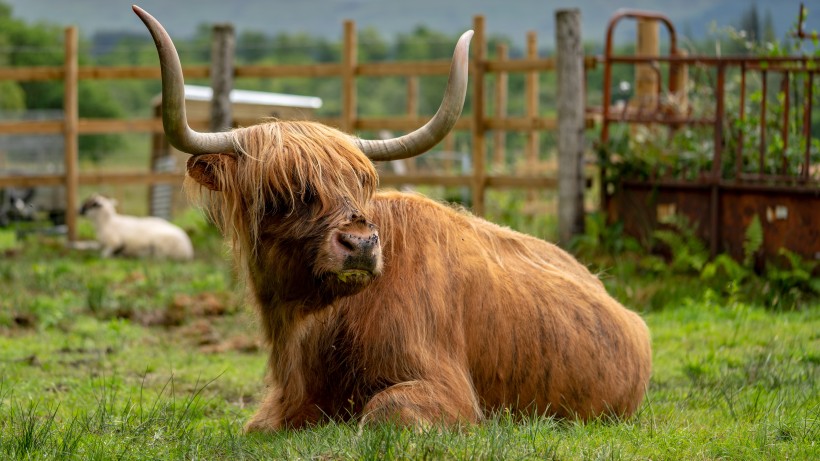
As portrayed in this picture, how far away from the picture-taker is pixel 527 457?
3.70 metres

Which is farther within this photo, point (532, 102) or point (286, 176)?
point (532, 102)

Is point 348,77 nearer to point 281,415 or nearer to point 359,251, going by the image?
point 281,415

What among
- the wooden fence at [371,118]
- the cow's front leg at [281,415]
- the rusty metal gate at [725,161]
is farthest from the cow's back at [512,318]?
the wooden fence at [371,118]

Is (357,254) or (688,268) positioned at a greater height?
(357,254)

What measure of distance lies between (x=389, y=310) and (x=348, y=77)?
A: 8.66 meters

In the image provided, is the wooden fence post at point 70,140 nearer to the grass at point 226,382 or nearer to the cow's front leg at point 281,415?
the grass at point 226,382

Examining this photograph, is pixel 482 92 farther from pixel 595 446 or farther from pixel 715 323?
pixel 595 446

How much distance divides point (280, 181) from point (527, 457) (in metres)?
1.60

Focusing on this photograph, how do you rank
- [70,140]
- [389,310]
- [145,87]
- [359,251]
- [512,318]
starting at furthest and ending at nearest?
1. [145,87]
2. [70,140]
3. [512,318]
4. [389,310]
5. [359,251]

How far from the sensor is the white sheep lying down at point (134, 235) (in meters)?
13.2

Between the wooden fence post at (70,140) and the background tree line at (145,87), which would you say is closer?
the wooden fence post at (70,140)

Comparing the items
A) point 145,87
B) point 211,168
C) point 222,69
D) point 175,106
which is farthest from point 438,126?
point 145,87

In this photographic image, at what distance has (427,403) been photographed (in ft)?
14.6

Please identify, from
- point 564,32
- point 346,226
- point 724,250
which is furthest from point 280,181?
point 564,32
